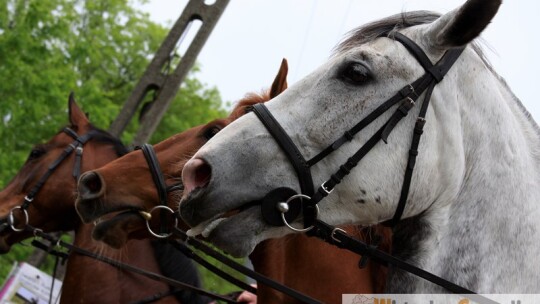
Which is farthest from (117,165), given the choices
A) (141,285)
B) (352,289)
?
(352,289)

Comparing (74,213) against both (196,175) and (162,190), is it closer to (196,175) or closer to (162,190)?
(162,190)

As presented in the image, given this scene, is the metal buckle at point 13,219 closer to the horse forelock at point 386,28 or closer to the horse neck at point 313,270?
the horse neck at point 313,270

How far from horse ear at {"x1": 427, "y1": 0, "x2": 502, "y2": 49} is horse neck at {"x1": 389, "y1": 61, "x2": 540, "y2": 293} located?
31cm

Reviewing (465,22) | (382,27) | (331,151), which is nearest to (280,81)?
(382,27)

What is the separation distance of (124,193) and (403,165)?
94.6 inches

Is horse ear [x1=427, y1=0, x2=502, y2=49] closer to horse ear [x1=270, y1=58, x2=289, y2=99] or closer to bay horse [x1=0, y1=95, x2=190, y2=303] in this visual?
horse ear [x1=270, y1=58, x2=289, y2=99]

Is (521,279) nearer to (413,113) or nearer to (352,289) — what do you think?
(413,113)

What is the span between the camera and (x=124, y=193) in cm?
487

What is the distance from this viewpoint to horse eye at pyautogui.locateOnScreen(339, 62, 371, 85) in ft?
9.98

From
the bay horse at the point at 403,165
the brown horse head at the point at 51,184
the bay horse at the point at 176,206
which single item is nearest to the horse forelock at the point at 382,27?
the bay horse at the point at 403,165

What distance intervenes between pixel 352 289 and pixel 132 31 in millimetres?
29178

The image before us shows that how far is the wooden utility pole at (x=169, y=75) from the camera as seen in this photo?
11.6m

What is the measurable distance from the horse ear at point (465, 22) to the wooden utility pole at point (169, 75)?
8.89 metres

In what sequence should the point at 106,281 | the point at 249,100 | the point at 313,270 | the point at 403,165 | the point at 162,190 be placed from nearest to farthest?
the point at 403,165 → the point at 313,270 → the point at 162,190 → the point at 249,100 → the point at 106,281
